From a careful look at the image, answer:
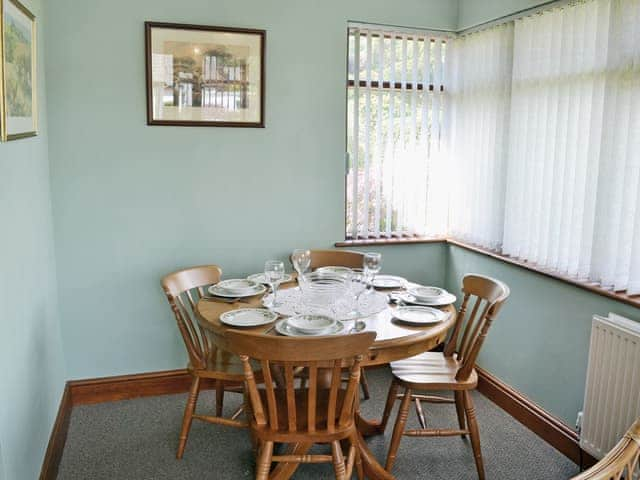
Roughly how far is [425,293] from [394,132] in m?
1.38

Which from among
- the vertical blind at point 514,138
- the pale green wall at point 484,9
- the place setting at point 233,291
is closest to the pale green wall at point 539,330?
the pale green wall at point 484,9

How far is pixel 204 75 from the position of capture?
10.9 feet

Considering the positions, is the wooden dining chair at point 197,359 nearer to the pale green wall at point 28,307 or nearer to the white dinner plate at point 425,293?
the pale green wall at point 28,307

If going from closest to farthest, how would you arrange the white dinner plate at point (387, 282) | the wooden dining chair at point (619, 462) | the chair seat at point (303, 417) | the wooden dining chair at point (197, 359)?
the wooden dining chair at point (619, 462) < the chair seat at point (303, 417) < the wooden dining chair at point (197, 359) < the white dinner plate at point (387, 282)

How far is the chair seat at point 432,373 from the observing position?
2.57m

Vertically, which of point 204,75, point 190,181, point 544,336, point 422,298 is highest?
point 204,75

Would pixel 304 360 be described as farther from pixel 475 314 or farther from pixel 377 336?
pixel 475 314

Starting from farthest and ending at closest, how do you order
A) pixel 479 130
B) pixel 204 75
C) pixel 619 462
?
1. pixel 479 130
2. pixel 204 75
3. pixel 619 462

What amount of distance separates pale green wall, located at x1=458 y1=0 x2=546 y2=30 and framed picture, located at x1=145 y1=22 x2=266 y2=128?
4.28 ft

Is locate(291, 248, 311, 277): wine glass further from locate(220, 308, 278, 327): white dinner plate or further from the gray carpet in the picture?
the gray carpet

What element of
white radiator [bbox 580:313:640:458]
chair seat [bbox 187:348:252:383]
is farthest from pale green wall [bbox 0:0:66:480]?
white radiator [bbox 580:313:640:458]

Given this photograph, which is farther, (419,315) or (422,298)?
(422,298)

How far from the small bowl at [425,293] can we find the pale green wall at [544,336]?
0.64 m

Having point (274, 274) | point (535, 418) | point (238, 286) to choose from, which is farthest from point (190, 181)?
point (535, 418)
